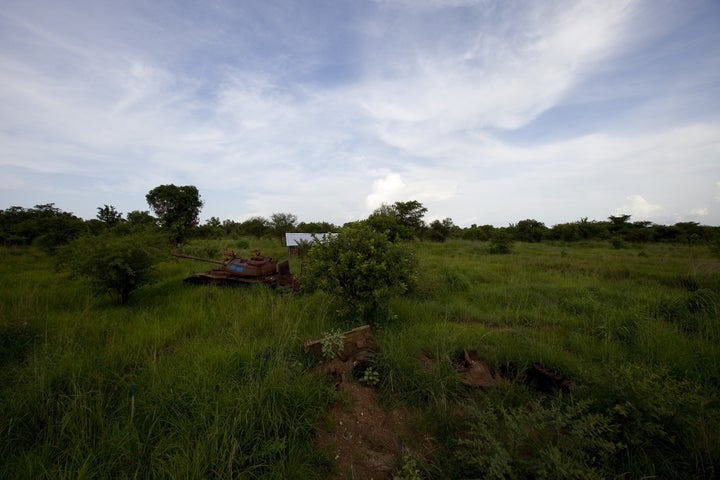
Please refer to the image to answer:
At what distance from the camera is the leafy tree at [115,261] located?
5.12 meters

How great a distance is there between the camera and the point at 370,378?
2994mm

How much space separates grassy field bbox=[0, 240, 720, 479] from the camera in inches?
76.0

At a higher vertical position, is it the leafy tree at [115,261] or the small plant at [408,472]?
the leafy tree at [115,261]

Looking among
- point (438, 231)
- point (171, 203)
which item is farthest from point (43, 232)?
point (438, 231)

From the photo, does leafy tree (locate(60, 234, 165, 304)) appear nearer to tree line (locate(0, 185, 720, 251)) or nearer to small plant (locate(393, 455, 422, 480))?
small plant (locate(393, 455, 422, 480))

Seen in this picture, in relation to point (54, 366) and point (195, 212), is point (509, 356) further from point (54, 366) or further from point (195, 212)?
point (195, 212)

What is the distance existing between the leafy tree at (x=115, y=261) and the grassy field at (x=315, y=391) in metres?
0.53

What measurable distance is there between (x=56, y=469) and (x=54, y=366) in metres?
1.35

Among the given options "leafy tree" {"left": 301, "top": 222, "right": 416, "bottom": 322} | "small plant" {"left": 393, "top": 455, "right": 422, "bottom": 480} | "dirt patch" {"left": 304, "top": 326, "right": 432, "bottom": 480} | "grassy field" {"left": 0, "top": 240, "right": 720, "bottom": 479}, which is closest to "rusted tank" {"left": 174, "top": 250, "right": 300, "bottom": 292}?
"grassy field" {"left": 0, "top": 240, "right": 720, "bottom": 479}

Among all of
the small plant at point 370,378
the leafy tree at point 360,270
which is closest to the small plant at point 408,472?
the small plant at point 370,378

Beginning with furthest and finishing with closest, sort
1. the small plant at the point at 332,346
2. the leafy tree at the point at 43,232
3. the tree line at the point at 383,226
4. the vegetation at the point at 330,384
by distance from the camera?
the tree line at the point at 383,226, the leafy tree at the point at 43,232, the small plant at the point at 332,346, the vegetation at the point at 330,384

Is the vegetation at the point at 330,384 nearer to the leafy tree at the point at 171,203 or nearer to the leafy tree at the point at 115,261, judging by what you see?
the leafy tree at the point at 115,261

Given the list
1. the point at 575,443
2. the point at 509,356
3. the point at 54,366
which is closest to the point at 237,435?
the point at 54,366

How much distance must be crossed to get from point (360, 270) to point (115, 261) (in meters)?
4.65
